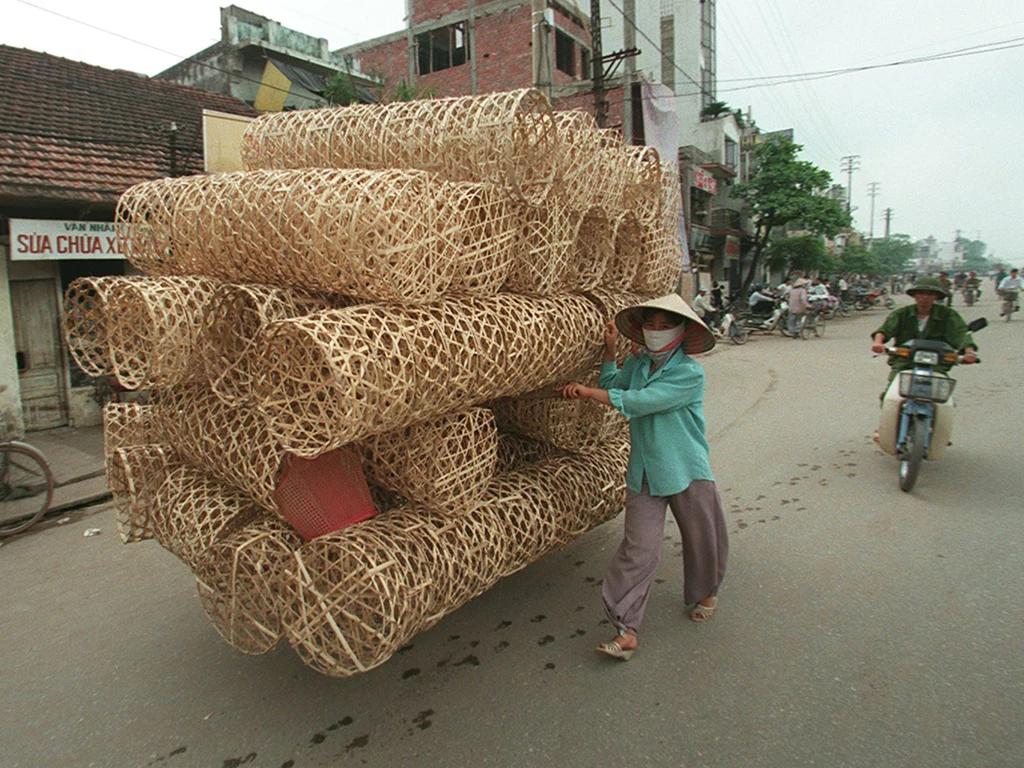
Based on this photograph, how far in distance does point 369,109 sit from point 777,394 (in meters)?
7.04

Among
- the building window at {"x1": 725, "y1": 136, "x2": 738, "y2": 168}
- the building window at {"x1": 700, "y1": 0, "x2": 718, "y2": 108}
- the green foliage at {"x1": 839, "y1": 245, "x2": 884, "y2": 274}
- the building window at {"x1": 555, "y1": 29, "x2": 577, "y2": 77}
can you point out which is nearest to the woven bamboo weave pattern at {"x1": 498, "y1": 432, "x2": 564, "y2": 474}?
the building window at {"x1": 555, "y1": 29, "x2": 577, "y2": 77}

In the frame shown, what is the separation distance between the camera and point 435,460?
2291mm

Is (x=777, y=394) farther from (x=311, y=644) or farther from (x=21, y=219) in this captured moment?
(x=21, y=219)

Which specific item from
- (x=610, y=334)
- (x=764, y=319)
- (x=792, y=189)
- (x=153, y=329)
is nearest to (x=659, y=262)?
(x=610, y=334)

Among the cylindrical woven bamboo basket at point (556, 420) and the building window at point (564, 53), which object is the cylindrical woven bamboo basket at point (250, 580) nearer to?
the cylindrical woven bamboo basket at point (556, 420)

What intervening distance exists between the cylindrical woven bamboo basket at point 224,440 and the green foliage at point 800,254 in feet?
94.2

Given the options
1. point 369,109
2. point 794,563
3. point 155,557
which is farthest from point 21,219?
point 794,563

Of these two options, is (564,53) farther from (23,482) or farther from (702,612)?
(702,612)

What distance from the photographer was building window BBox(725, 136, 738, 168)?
27.6 metres

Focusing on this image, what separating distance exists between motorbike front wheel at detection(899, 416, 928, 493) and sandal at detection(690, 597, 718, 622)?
2294 millimetres

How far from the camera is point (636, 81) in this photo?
14.8m

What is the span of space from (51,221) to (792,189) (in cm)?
2285

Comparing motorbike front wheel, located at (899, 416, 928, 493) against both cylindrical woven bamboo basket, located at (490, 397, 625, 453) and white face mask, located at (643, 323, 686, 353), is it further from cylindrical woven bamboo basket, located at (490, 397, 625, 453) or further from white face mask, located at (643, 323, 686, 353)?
white face mask, located at (643, 323, 686, 353)

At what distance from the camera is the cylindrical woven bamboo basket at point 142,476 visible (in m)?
2.71
